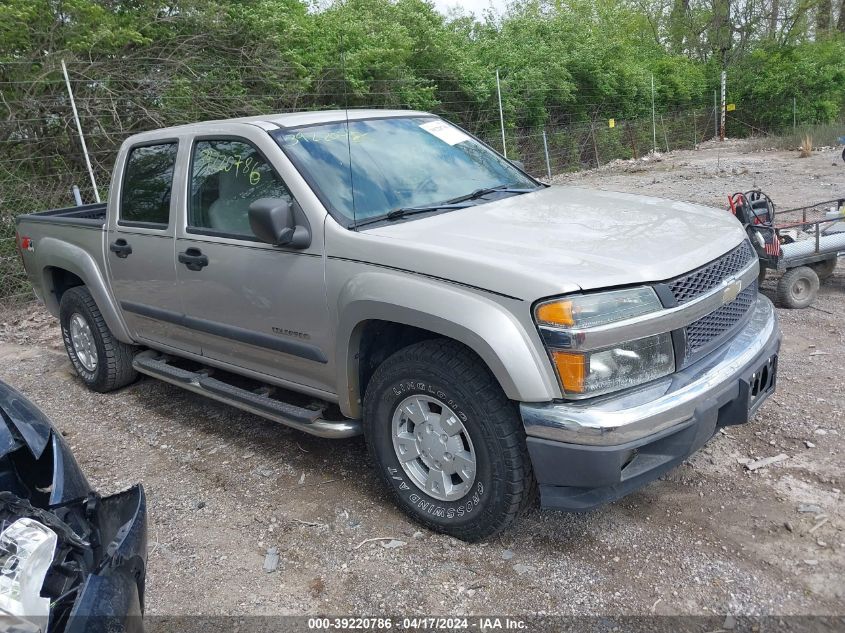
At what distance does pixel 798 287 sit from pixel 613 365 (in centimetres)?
419

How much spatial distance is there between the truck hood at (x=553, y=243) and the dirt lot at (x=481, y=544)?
3.89 ft

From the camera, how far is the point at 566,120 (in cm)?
2045

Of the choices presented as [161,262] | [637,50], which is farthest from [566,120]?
[161,262]

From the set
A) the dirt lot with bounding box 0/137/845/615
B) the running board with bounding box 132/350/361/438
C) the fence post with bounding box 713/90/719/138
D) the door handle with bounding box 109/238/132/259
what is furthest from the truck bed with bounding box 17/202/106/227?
the fence post with bounding box 713/90/719/138

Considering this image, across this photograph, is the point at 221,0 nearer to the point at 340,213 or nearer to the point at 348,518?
the point at 340,213

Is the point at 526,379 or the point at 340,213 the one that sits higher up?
the point at 340,213

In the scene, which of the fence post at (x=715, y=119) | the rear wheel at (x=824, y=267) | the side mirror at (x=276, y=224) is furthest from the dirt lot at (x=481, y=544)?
the fence post at (x=715, y=119)

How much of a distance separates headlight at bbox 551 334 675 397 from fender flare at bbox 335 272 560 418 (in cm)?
7

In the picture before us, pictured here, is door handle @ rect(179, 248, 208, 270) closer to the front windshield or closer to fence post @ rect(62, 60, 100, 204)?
the front windshield

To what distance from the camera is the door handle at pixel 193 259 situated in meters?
4.01

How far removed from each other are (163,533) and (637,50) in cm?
2777

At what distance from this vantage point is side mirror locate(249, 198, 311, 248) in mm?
3297

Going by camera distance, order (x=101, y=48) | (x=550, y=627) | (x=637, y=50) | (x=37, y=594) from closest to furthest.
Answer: (x=37, y=594), (x=550, y=627), (x=101, y=48), (x=637, y=50)

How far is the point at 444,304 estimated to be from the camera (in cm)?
288
